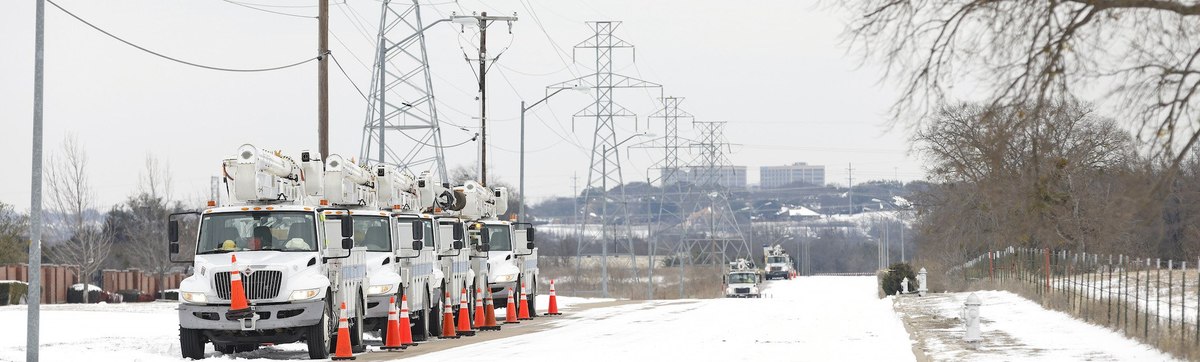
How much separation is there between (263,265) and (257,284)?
0.29m

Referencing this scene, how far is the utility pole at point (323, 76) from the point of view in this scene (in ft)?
106

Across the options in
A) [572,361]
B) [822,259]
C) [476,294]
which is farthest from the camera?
[822,259]

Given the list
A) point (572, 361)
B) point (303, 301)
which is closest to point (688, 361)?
point (572, 361)

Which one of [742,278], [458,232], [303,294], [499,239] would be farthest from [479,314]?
[742,278]

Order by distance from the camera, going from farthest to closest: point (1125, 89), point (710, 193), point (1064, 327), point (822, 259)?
point (822, 259) < point (710, 193) < point (1064, 327) < point (1125, 89)

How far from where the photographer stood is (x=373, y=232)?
84.4 feet

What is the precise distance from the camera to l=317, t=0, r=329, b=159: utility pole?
32.2m

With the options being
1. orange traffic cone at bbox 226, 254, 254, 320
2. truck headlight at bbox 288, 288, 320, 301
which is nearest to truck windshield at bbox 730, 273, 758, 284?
truck headlight at bbox 288, 288, 320, 301

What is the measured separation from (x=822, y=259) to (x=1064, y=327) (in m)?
173

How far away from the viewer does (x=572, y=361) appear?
21109 millimetres

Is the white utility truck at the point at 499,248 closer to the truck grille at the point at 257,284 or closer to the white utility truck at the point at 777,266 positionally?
the truck grille at the point at 257,284

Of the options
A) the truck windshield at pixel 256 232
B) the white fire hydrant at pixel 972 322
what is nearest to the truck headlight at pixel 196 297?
the truck windshield at pixel 256 232

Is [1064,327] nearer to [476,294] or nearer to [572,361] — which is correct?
[572,361]

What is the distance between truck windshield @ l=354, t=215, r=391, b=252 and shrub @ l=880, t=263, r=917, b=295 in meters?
41.3
